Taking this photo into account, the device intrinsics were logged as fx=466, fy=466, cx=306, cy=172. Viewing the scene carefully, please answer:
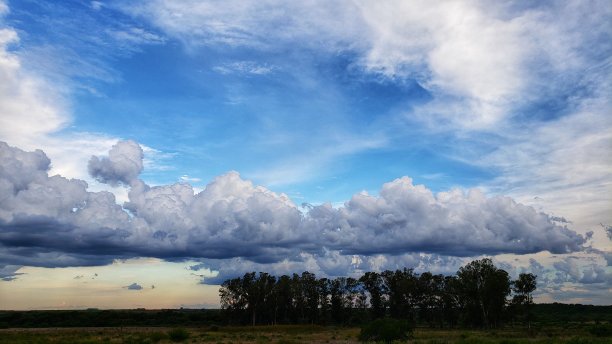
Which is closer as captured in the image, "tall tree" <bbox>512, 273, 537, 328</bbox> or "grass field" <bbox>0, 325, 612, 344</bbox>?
"grass field" <bbox>0, 325, 612, 344</bbox>

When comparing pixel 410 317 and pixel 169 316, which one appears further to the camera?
pixel 169 316

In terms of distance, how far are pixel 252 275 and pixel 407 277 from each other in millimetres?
51828

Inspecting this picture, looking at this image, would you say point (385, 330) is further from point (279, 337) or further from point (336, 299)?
point (336, 299)

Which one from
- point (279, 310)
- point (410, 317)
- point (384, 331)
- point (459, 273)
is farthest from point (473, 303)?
point (384, 331)

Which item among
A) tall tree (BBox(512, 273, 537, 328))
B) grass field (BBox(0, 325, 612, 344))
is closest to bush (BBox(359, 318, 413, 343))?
grass field (BBox(0, 325, 612, 344))

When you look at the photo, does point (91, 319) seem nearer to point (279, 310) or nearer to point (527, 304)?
point (279, 310)

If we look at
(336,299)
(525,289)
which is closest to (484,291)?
(525,289)

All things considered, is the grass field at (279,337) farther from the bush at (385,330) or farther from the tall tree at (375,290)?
the tall tree at (375,290)

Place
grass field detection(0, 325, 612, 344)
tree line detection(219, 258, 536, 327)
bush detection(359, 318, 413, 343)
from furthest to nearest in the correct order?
tree line detection(219, 258, 536, 327)
grass field detection(0, 325, 612, 344)
bush detection(359, 318, 413, 343)

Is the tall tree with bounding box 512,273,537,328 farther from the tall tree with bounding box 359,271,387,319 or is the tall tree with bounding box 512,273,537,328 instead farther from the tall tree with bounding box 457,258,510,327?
the tall tree with bounding box 359,271,387,319

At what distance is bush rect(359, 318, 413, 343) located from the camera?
5403 cm

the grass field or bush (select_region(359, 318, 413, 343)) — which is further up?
bush (select_region(359, 318, 413, 343))

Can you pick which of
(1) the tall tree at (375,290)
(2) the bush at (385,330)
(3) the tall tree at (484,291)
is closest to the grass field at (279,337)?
(2) the bush at (385,330)

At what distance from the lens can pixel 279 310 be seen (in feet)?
517
